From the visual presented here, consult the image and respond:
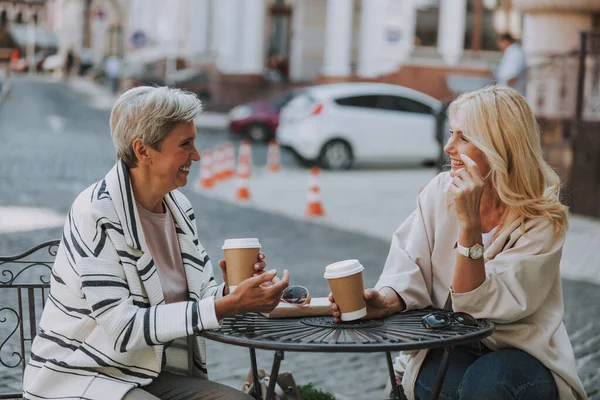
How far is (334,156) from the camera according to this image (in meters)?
19.9

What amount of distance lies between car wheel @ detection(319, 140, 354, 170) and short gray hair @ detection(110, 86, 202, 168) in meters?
16.5

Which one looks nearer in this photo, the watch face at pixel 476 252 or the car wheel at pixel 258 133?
the watch face at pixel 476 252

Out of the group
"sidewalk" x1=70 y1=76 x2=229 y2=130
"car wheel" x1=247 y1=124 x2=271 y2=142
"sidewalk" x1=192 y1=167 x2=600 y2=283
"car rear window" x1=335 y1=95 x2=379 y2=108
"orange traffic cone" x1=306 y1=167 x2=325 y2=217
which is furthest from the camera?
"sidewalk" x1=70 y1=76 x2=229 y2=130

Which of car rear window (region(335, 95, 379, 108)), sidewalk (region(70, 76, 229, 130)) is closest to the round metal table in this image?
sidewalk (region(70, 76, 229, 130))

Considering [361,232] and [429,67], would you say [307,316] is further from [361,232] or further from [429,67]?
[429,67]

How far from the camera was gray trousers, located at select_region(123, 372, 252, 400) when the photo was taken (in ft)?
11.3

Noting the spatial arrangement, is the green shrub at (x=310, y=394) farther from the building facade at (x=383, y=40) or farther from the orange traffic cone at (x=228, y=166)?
the orange traffic cone at (x=228, y=166)

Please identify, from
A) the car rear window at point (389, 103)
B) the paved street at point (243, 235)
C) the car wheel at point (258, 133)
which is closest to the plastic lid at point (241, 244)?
the paved street at point (243, 235)

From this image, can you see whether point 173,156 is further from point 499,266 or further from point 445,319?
point 499,266

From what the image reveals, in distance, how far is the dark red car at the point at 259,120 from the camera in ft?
81.0

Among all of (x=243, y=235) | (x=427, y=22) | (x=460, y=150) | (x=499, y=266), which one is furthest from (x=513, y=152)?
(x=427, y=22)

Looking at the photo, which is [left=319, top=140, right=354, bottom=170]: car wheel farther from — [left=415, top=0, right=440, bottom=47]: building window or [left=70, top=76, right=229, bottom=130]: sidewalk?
[left=415, top=0, right=440, bottom=47]: building window

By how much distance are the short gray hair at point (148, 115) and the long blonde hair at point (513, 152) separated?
99 cm

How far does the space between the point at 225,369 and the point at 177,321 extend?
2.85 m
